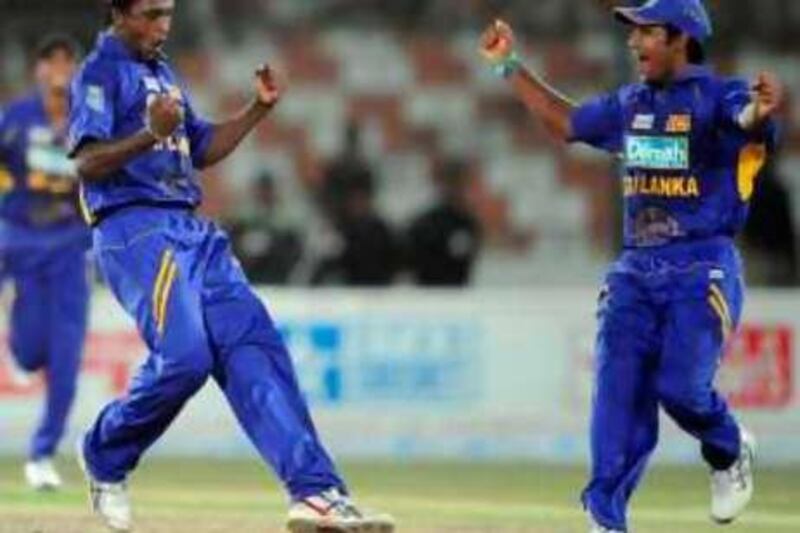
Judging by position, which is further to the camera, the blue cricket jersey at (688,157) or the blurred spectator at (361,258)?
the blurred spectator at (361,258)

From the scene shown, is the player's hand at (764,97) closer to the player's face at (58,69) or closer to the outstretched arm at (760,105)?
the outstretched arm at (760,105)

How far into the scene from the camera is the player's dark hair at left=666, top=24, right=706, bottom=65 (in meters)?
9.55

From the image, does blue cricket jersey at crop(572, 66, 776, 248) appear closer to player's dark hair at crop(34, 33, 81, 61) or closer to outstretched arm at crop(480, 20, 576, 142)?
outstretched arm at crop(480, 20, 576, 142)

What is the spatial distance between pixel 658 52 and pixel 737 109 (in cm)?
38

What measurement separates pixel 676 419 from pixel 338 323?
23.4 ft

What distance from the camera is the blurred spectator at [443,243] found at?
17.5 meters

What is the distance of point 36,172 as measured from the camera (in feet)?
44.3

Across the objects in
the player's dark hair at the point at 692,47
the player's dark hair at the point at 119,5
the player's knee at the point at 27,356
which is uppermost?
the player's dark hair at the point at 119,5

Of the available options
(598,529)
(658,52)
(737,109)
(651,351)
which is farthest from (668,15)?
(598,529)

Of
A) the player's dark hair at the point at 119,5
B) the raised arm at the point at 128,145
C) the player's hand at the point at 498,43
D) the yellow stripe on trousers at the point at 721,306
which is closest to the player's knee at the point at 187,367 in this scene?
the raised arm at the point at 128,145

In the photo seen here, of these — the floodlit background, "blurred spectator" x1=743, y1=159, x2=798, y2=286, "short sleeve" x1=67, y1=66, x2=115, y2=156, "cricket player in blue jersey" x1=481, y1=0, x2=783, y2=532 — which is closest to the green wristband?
"cricket player in blue jersey" x1=481, y1=0, x2=783, y2=532

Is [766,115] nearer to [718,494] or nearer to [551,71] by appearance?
[718,494]

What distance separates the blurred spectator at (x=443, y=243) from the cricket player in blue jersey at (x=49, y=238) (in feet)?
14.2

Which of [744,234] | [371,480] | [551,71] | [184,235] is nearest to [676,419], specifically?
[184,235]
